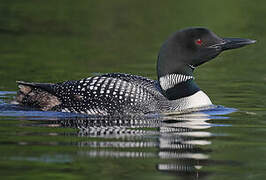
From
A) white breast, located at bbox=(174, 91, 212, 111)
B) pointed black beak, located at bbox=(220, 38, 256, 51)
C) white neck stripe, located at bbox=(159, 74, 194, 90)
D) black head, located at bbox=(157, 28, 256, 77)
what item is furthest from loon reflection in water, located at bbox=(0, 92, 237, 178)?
pointed black beak, located at bbox=(220, 38, 256, 51)

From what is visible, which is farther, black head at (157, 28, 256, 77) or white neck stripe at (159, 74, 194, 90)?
white neck stripe at (159, 74, 194, 90)

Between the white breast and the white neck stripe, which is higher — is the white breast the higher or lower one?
the lower one

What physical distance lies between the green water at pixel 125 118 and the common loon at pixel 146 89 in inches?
9.4

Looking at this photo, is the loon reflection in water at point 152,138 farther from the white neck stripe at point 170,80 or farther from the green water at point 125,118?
the white neck stripe at point 170,80

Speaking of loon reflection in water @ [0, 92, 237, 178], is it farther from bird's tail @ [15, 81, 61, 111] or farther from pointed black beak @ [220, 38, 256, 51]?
pointed black beak @ [220, 38, 256, 51]

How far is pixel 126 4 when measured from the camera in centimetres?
2244

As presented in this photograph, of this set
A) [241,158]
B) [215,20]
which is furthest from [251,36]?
[241,158]

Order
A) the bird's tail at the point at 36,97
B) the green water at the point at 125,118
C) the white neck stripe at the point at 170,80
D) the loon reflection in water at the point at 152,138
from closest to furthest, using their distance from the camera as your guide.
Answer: the green water at the point at 125,118
the loon reflection in water at the point at 152,138
the bird's tail at the point at 36,97
the white neck stripe at the point at 170,80

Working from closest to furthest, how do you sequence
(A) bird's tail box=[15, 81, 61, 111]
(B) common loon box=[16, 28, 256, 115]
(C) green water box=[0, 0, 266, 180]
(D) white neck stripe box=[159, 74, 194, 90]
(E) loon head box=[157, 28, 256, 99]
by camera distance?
(C) green water box=[0, 0, 266, 180], (B) common loon box=[16, 28, 256, 115], (A) bird's tail box=[15, 81, 61, 111], (E) loon head box=[157, 28, 256, 99], (D) white neck stripe box=[159, 74, 194, 90]

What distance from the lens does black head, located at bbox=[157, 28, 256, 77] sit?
305 inches

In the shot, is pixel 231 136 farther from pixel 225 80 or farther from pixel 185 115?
pixel 225 80

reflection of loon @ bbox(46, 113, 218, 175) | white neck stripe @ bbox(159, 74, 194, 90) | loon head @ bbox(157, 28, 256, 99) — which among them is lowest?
reflection of loon @ bbox(46, 113, 218, 175)

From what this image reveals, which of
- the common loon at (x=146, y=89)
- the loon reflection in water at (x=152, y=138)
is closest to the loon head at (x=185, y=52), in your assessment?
the common loon at (x=146, y=89)

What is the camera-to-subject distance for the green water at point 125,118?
529cm
